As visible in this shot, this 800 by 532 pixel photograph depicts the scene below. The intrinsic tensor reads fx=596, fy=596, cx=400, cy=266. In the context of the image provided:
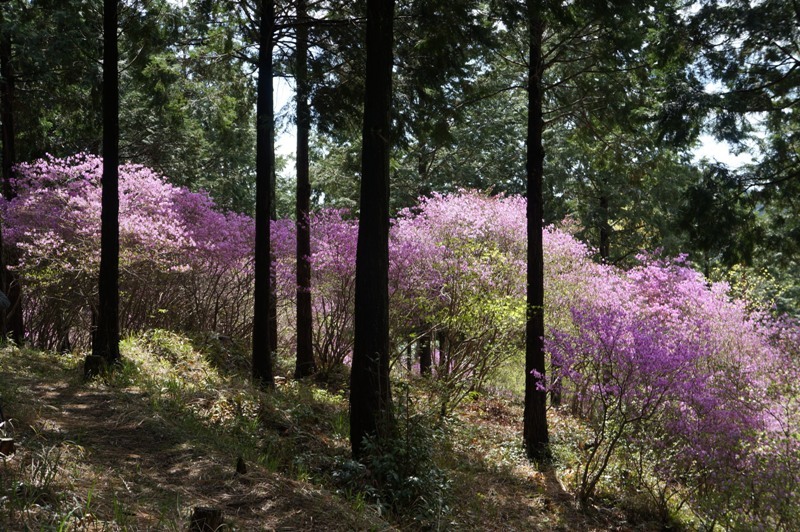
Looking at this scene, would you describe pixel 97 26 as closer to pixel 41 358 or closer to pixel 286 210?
pixel 41 358

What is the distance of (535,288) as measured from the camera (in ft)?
29.6

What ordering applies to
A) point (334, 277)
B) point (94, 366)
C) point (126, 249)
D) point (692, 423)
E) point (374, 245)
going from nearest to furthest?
point (374, 245), point (692, 423), point (94, 366), point (126, 249), point (334, 277)

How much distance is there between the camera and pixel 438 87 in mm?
8078

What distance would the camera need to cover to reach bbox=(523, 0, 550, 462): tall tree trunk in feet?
29.0

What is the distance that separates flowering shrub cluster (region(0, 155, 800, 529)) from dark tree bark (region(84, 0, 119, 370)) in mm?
3154

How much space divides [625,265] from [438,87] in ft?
46.8

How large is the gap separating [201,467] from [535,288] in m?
5.77

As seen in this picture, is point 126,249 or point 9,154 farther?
point 9,154

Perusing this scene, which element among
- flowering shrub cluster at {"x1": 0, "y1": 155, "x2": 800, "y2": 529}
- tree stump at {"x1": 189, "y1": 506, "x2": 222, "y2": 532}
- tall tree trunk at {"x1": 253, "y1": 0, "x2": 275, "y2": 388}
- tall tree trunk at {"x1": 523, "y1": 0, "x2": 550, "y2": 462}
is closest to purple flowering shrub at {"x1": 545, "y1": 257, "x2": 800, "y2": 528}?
flowering shrub cluster at {"x1": 0, "y1": 155, "x2": 800, "y2": 529}

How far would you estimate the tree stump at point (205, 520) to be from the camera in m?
3.23

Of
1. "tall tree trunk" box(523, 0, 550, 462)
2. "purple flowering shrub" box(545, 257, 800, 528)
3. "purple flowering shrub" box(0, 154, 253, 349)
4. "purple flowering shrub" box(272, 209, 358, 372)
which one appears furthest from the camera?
"purple flowering shrub" box(272, 209, 358, 372)

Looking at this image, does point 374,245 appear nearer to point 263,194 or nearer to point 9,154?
point 263,194

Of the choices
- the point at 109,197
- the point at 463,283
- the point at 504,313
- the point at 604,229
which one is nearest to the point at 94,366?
the point at 109,197

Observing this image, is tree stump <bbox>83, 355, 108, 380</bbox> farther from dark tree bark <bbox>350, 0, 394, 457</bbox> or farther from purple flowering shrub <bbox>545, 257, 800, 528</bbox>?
purple flowering shrub <bbox>545, 257, 800, 528</bbox>
